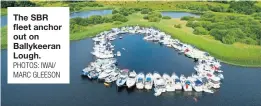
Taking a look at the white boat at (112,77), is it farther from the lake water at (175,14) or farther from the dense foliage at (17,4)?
the lake water at (175,14)

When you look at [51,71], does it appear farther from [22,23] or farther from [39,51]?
[22,23]

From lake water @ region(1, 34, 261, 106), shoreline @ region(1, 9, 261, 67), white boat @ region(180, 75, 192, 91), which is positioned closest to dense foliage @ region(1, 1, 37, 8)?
shoreline @ region(1, 9, 261, 67)

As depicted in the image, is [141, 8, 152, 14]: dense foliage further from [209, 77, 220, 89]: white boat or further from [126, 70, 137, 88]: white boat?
[209, 77, 220, 89]: white boat

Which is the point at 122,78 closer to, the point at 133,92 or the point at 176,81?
the point at 133,92

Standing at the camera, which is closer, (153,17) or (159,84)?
(159,84)

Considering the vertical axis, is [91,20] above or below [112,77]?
above

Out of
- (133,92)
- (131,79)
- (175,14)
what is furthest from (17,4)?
(133,92)
